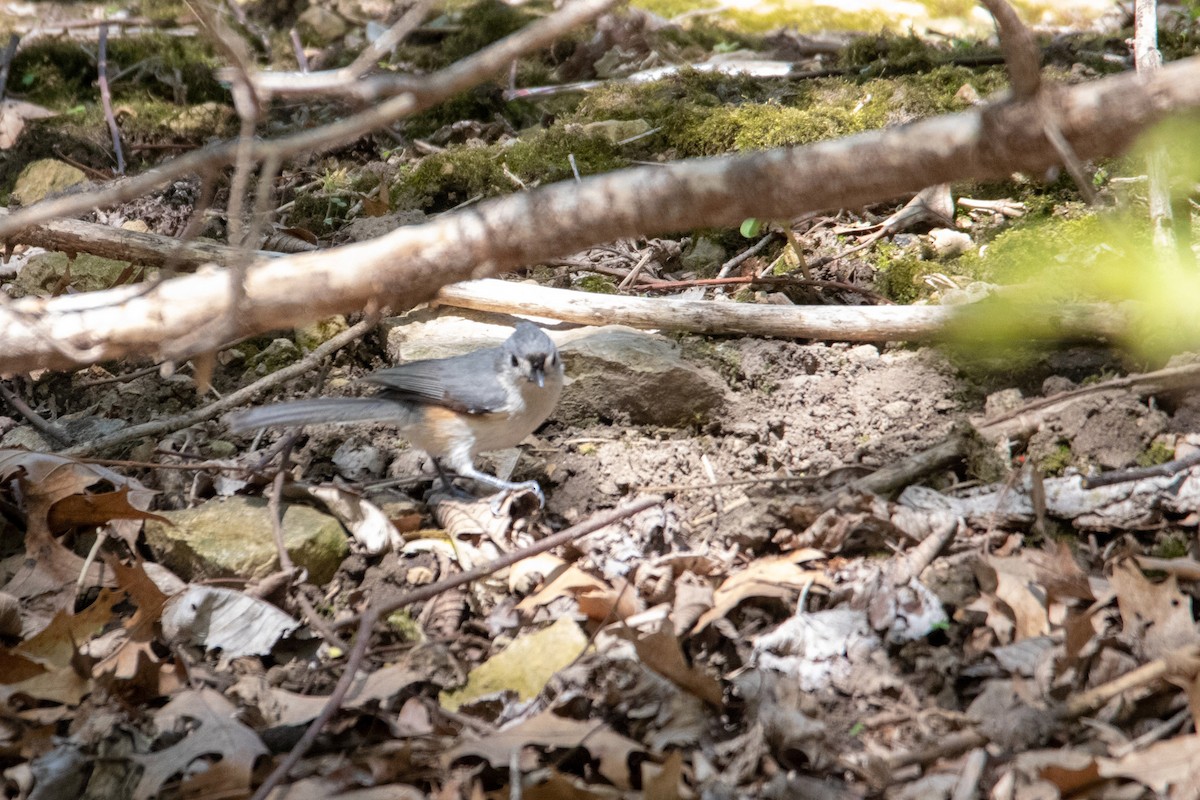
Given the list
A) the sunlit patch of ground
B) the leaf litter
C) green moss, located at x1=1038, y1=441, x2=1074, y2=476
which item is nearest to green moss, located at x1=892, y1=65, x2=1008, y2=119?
the sunlit patch of ground

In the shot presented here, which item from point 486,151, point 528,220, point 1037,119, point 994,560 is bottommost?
point 994,560

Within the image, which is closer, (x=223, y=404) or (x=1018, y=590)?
(x=1018, y=590)

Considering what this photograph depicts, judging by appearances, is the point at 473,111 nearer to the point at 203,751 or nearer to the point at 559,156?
the point at 559,156

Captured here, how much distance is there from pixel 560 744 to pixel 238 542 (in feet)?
5.13

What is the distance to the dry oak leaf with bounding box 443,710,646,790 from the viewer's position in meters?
2.56

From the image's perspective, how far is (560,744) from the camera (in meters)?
2.62

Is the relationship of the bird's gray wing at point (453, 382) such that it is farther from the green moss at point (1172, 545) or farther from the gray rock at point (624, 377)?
the green moss at point (1172, 545)

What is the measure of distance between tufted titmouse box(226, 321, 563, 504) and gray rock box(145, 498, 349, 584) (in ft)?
1.69

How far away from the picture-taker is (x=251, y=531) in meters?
3.61

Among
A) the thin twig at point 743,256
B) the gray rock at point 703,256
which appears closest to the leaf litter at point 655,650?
the thin twig at point 743,256

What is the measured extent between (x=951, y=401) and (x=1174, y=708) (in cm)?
163

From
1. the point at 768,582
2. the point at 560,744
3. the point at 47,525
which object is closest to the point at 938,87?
the point at 768,582

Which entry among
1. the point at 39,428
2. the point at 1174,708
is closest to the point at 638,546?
the point at 1174,708

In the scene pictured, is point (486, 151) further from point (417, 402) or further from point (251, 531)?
point (251, 531)
